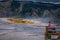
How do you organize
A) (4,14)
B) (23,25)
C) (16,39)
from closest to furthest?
1. (16,39)
2. (23,25)
3. (4,14)

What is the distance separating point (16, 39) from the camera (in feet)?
36.9

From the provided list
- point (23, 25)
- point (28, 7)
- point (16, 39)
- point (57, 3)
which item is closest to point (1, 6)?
point (28, 7)

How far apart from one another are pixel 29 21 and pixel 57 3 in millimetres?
4000

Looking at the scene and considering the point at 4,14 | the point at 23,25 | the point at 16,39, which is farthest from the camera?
the point at 4,14

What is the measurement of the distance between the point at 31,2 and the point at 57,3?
2999mm

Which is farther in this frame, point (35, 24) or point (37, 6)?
point (37, 6)

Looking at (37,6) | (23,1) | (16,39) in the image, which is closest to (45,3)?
(37,6)

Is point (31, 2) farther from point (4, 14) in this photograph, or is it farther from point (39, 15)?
point (4, 14)

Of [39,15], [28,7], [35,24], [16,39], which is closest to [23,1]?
[28,7]

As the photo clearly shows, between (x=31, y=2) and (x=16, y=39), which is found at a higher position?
(x=31, y=2)

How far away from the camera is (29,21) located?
64.5ft

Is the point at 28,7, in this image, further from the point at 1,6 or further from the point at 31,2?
the point at 1,6

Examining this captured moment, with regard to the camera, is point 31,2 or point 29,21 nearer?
point 29,21

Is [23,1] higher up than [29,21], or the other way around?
[23,1]
